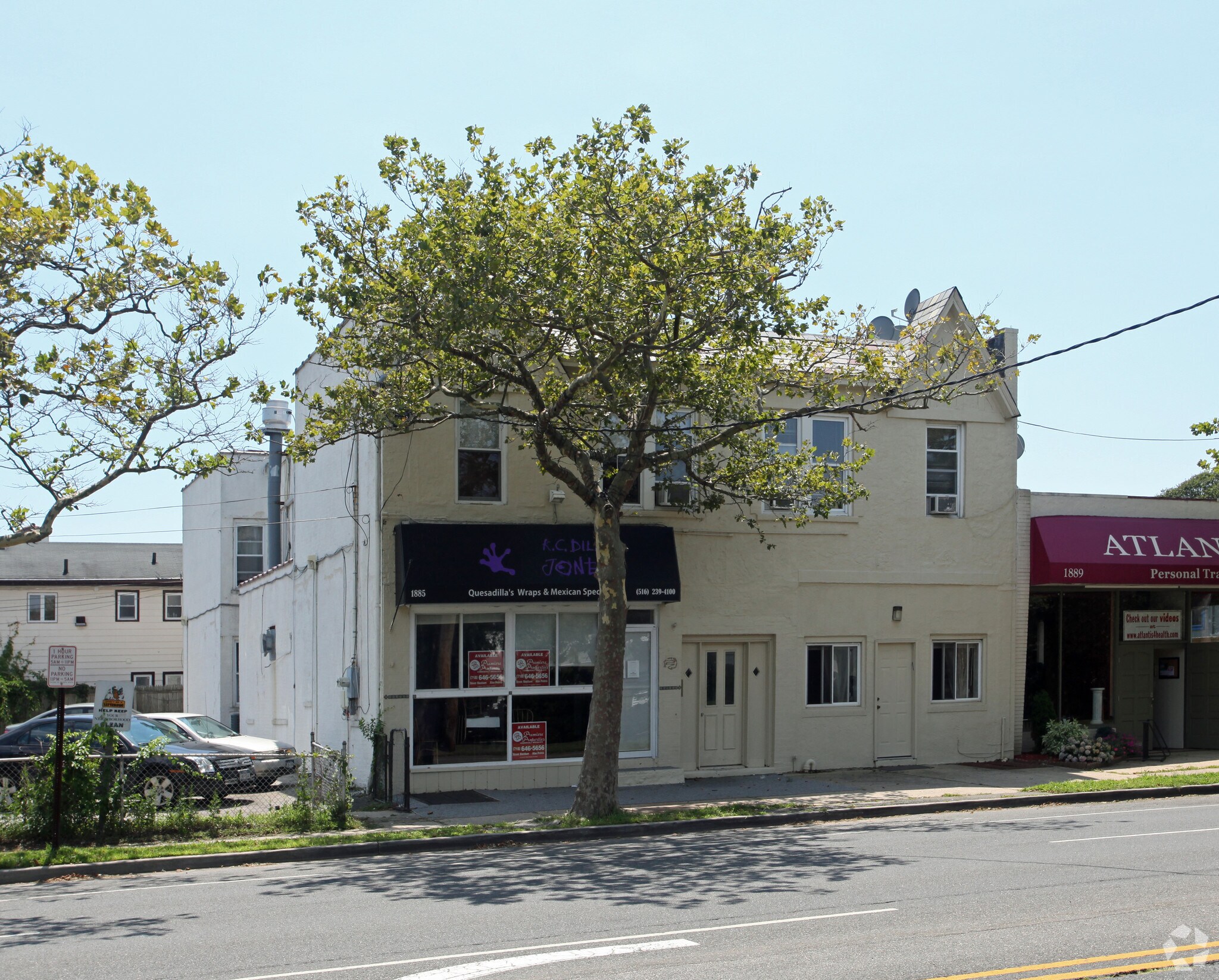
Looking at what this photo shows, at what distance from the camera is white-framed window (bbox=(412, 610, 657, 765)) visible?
17.2 meters

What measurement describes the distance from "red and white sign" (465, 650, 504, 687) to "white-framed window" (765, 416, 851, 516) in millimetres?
5033

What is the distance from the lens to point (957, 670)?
2098cm

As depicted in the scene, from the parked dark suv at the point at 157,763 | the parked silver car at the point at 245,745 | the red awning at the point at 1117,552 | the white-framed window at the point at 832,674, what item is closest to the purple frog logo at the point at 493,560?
the parked silver car at the point at 245,745

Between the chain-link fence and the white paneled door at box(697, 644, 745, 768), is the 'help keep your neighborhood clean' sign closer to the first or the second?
the chain-link fence

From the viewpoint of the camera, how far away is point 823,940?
7.96 meters

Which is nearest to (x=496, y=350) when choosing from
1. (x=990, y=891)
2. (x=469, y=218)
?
(x=469, y=218)

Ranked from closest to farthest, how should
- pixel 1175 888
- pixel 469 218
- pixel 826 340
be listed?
pixel 1175 888 < pixel 469 218 < pixel 826 340

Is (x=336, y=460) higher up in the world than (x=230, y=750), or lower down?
higher up

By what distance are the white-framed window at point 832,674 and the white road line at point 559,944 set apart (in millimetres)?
10924

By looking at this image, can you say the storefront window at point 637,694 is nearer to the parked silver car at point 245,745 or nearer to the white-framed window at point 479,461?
the white-framed window at point 479,461

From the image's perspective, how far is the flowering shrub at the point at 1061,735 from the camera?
20.5 m

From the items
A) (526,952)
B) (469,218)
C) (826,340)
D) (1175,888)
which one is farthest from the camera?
(826,340)

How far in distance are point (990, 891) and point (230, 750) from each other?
1152cm

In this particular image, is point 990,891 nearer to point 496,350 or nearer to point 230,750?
point 496,350
